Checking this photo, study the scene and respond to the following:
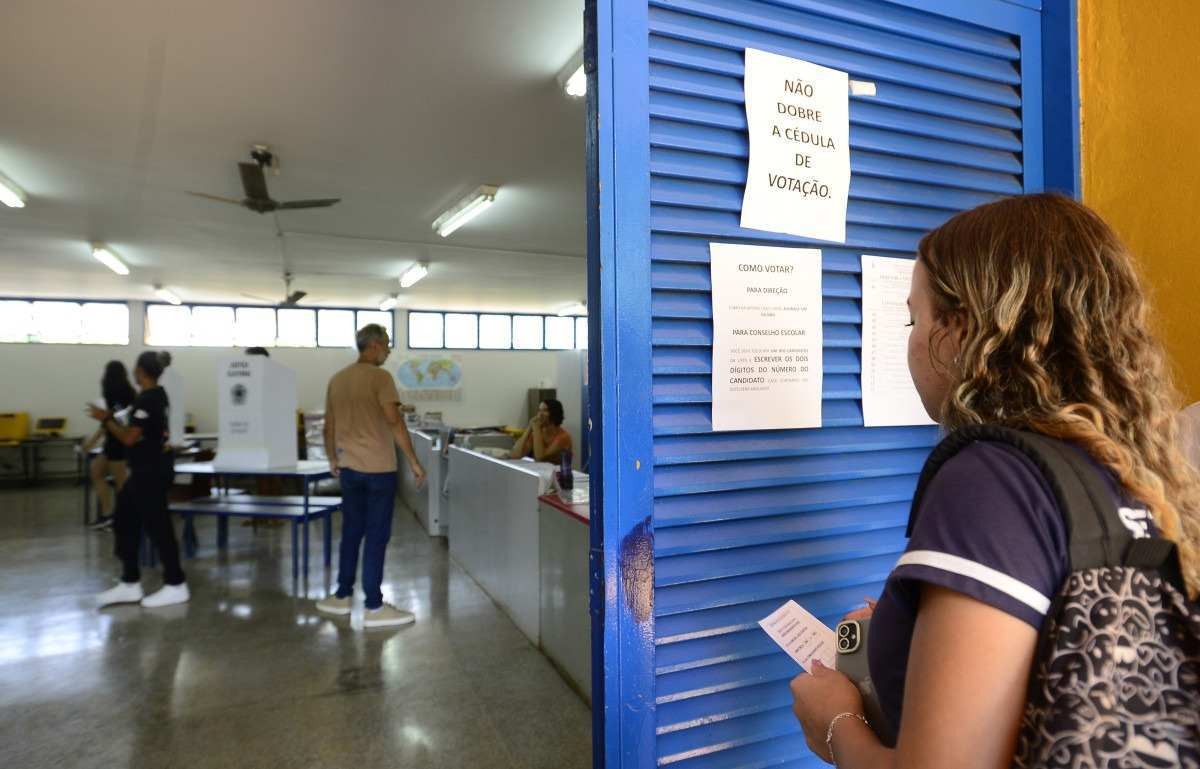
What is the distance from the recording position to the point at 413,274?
10.1m

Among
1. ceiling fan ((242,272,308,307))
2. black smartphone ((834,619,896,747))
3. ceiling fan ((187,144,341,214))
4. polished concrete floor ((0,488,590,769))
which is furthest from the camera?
ceiling fan ((242,272,308,307))

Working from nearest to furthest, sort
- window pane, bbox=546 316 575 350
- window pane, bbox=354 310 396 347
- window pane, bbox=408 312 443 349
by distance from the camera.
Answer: window pane, bbox=354 310 396 347
window pane, bbox=408 312 443 349
window pane, bbox=546 316 575 350

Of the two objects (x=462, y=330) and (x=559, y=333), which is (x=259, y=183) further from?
(x=559, y=333)

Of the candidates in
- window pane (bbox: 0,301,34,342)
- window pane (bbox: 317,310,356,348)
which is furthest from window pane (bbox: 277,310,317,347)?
window pane (bbox: 0,301,34,342)

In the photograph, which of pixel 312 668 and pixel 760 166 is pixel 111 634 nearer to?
pixel 312 668

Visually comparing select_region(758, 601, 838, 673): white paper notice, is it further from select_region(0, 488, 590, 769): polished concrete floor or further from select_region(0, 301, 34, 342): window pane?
select_region(0, 301, 34, 342): window pane

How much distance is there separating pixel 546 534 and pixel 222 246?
22.3 ft

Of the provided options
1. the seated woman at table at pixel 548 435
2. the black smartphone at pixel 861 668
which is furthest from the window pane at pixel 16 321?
the black smartphone at pixel 861 668

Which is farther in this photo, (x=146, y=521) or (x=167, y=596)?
(x=167, y=596)

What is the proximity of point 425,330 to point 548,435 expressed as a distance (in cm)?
955

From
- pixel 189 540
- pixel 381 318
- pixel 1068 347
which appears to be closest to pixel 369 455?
pixel 189 540

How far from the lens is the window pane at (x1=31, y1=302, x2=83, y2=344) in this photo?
→ 11836 mm

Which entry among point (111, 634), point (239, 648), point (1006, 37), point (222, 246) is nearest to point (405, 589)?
point (239, 648)

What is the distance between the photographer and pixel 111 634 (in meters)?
4.02
